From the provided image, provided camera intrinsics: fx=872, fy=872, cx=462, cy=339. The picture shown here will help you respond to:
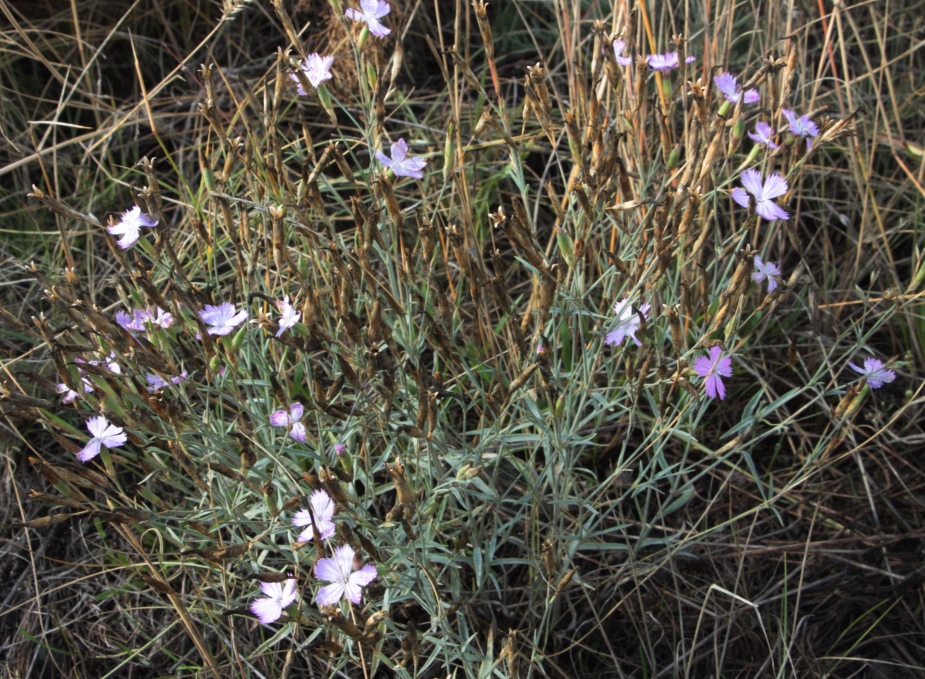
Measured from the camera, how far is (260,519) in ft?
5.37

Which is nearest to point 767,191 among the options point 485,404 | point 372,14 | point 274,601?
point 485,404

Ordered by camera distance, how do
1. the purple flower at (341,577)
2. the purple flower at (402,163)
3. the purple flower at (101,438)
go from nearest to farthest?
the purple flower at (341,577) < the purple flower at (101,438) < the purple flower at (402,163)

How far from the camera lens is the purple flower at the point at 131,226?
1.31m

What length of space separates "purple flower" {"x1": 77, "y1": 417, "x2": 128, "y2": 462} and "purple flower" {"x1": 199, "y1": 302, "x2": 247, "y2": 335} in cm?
21

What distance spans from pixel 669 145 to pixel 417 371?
570 millimetres

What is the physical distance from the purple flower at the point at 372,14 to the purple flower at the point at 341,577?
80cm

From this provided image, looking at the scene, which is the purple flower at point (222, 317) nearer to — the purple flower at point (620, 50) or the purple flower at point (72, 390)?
the purple flower at point (72, 390)

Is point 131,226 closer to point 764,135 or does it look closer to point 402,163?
point 402,163

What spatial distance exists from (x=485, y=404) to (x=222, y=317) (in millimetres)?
455

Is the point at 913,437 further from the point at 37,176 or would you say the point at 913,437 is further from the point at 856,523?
the point at 37,176

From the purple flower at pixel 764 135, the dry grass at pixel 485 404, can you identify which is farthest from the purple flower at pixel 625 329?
the purple flower at pixel 764 135

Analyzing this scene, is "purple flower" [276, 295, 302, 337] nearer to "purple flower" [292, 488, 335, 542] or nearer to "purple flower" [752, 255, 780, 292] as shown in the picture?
"purple flower" [292, 488, 335, 542]

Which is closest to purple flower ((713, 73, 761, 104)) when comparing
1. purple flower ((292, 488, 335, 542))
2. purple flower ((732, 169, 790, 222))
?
purple flower ((732, 169, 790, 222))

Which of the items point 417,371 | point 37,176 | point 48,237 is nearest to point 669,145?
point 417,371
